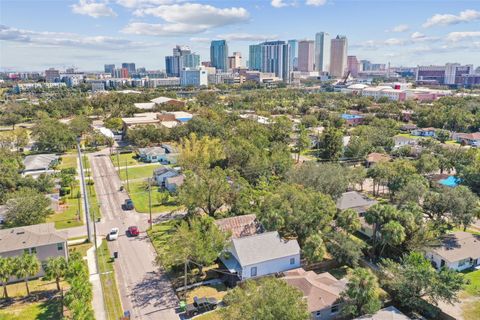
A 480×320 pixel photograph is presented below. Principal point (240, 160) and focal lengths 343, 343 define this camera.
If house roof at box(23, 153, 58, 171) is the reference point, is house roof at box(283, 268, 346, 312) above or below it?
below

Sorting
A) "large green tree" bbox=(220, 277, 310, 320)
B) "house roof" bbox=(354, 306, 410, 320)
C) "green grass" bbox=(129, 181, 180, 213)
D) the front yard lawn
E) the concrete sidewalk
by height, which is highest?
"large green tree" bbox=(220, 277, 310, 320)

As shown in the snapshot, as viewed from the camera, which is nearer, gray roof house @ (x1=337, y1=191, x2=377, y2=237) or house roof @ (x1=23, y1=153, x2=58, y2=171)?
gray roof house @ (x1=337, y1=191, x2=377, y2=237)

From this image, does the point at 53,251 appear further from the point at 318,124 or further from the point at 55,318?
the point at 318,124

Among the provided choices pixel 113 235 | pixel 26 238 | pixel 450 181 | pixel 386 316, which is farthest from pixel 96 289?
pixel 450 181

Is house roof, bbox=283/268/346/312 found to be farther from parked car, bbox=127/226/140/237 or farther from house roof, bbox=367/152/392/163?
house roof, bbox=367/152/392/163

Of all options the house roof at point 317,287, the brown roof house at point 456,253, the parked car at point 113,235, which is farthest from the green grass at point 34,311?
the brown roof house at point 456,253

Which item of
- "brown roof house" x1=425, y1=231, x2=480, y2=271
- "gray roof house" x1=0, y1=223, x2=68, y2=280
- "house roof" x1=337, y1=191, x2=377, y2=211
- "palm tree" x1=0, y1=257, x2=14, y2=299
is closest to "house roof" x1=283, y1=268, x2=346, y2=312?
"brown roof house" x1=425, y1=231, x2=480, y2=271

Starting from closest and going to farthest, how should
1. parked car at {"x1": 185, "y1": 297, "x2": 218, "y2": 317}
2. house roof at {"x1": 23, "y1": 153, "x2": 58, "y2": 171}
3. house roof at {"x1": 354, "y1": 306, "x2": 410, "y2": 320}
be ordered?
house roof at {"x1": 354, "y1": 306, "x2": 410, "y2": 320}
parked car at {"x1": 185, "y1": 297, "x2": 218, "y2": 317}
house roof at {"x1": 23, "y1": 153, "x2": 58, "y2": 171}
